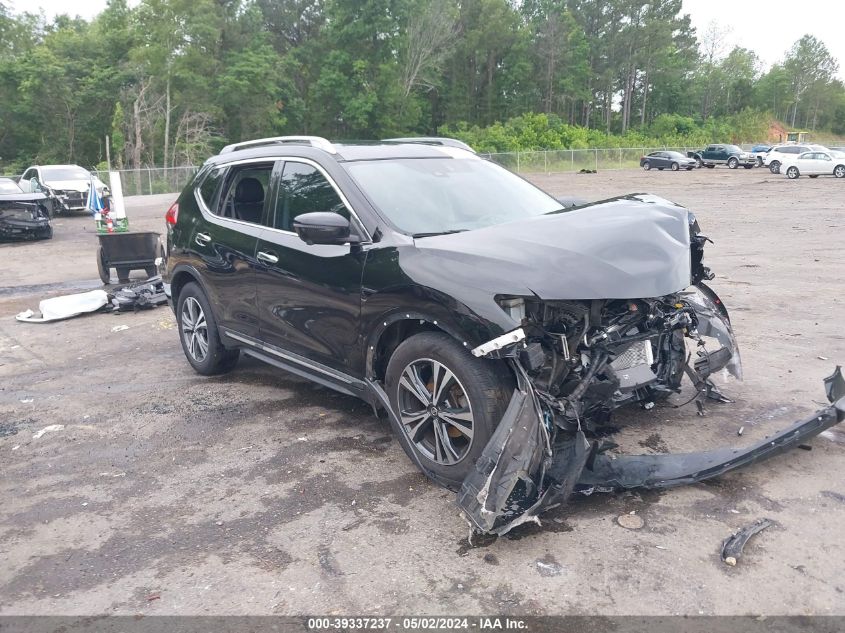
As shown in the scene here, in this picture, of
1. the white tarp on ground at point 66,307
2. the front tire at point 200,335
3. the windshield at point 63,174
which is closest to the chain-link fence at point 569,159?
the windshield at point 63,174

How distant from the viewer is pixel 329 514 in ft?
12.6

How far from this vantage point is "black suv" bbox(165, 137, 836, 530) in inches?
141

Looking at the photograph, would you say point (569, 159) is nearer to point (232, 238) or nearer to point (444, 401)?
point (232, 238)

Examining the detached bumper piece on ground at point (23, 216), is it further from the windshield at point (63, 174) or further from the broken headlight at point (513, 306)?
the broken headlight at point (513, 306)

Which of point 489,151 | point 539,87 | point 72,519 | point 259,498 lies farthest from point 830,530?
point 539,87

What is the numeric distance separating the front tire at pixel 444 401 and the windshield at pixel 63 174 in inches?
958

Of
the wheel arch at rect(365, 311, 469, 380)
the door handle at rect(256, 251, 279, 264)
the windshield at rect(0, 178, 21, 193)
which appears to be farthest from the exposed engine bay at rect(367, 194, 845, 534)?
the windshield at rect(0, 178, 21, 193)

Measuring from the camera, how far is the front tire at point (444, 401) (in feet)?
12.1

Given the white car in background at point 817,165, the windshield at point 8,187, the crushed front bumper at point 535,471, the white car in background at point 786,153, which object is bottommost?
the crushed front bumper at point 535,471

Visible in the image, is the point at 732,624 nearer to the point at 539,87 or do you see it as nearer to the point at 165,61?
the point at 165,61

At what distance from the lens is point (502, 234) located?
13.2ft

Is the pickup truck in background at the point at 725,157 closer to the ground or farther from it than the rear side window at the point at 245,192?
farther from it

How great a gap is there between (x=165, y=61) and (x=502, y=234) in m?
51.8

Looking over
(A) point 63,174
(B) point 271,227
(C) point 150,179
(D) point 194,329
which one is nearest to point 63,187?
(A) point 63,174
